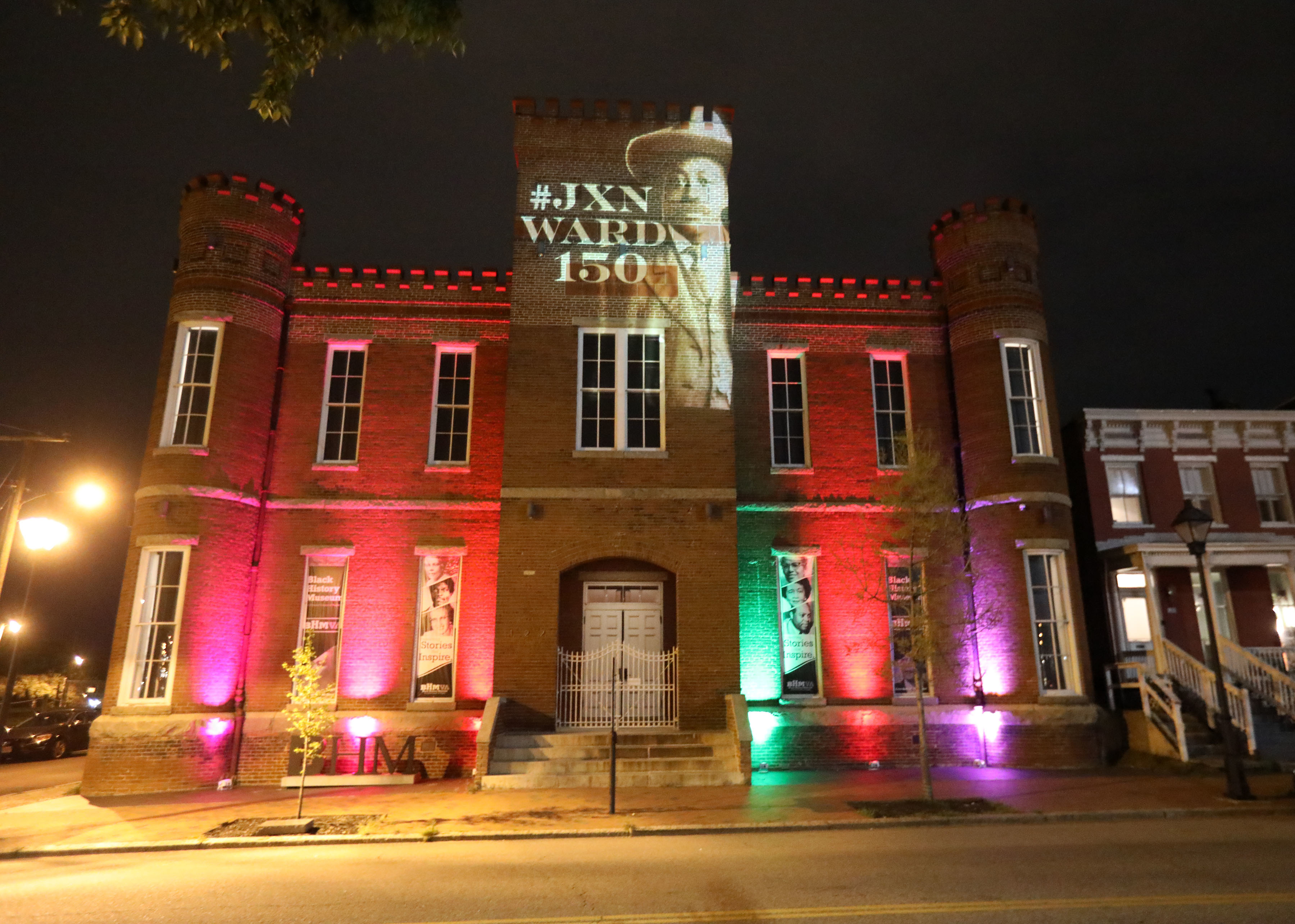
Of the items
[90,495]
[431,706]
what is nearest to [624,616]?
[431,706]

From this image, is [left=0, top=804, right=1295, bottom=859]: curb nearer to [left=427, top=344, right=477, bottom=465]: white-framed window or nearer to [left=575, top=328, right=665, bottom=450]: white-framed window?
[left=575, top=328, right=665, bottom=450]: white-framed window

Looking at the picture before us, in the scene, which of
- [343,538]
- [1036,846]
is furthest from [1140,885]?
[343,538]

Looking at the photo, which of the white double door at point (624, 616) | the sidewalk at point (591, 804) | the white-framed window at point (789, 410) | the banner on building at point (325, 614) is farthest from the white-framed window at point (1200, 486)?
the banner on building at point (325, 614)

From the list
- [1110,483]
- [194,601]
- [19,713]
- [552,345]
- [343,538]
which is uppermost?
[552,345]

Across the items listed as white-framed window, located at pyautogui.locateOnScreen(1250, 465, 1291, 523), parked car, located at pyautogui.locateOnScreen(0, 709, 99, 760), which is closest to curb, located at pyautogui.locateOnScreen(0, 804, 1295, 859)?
parked car, located at pyautogui.locateOnScreen(0, 709, 99, 760)

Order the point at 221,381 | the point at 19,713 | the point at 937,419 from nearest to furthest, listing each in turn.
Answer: the point at 221,381
the point at 937,419
the point at 19,713

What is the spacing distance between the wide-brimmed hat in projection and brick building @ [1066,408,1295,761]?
11.6 meters

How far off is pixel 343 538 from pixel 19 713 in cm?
2294

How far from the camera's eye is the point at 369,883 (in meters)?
7.97

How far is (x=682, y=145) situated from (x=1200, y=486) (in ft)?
52.9

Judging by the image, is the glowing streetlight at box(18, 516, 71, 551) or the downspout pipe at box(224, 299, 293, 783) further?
the downspout pipe at box(224, 299, 293, 783)

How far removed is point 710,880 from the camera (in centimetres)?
781

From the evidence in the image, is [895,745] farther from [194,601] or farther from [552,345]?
[194,601]

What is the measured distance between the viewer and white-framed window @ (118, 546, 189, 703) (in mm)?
15289
